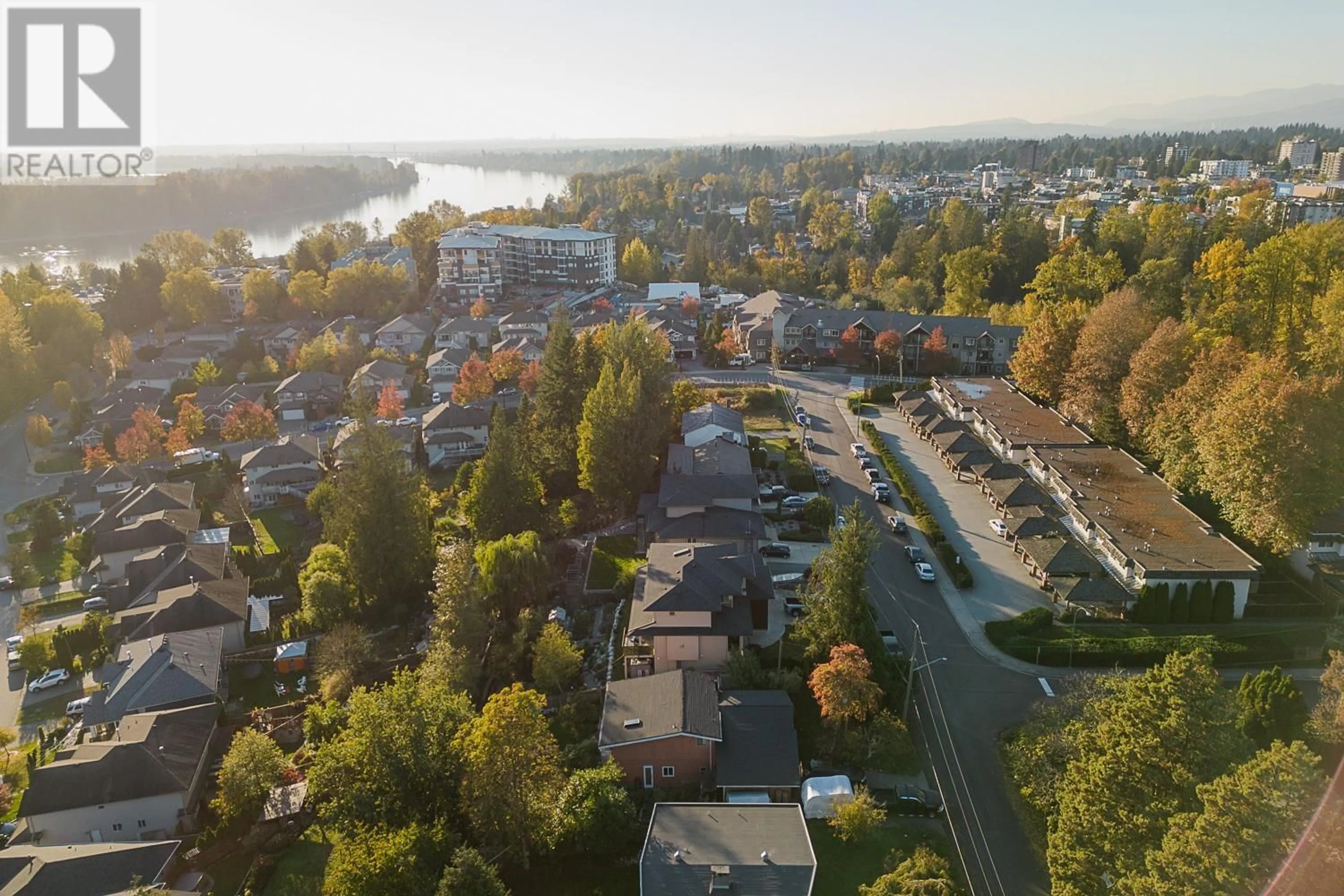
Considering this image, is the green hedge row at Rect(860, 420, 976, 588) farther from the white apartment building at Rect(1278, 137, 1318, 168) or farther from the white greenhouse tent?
the white apartment building at Rect(1278, 137, 1318, 168)

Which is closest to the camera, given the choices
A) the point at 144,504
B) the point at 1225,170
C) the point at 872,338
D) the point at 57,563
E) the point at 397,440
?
the point at 57,563


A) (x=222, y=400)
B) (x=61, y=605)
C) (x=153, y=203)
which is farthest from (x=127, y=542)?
(x=153, y=203)

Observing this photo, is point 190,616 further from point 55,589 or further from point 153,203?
point 153,203

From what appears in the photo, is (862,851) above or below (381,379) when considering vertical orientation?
below

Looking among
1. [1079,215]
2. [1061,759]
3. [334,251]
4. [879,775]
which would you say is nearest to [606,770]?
[879,775]

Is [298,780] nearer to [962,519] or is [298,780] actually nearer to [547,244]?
[962,519]

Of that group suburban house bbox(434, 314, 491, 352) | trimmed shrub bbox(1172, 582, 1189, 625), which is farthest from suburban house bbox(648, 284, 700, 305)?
trimmed shrub bbox(1172, 582, 1189, 625)
